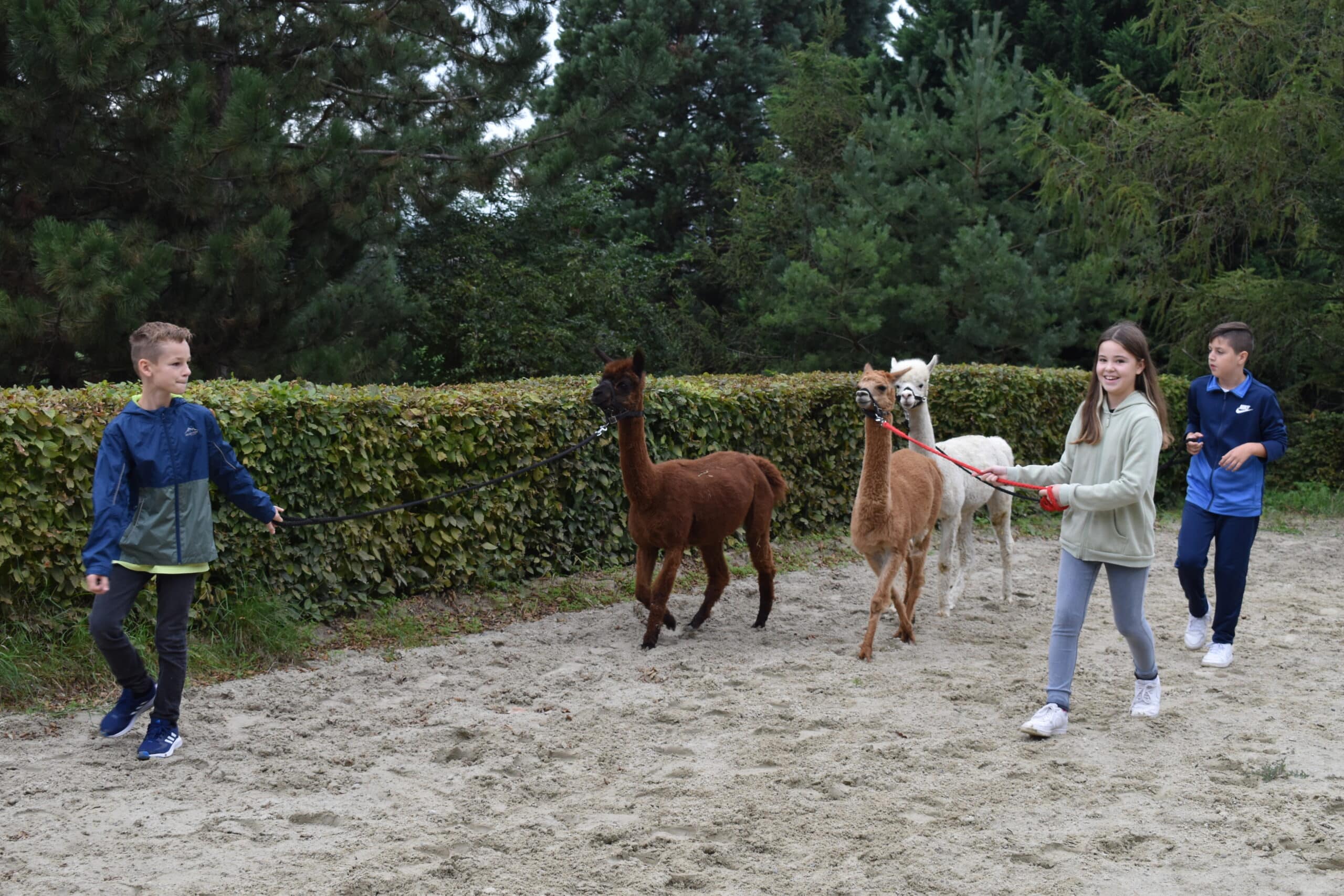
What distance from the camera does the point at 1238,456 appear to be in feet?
21.4

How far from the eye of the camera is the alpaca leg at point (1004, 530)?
919cm

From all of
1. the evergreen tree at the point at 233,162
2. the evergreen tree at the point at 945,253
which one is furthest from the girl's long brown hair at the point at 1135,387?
the evergreen tree at the point at 945,253

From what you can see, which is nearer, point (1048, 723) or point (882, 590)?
point (1048, 723)

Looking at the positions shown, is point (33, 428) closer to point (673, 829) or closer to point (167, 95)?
point (673, 829)

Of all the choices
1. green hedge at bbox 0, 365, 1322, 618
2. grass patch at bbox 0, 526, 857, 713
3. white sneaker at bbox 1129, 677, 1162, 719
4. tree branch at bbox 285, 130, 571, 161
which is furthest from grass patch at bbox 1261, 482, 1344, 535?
tree branch at bbox 285, 130, 571, 161

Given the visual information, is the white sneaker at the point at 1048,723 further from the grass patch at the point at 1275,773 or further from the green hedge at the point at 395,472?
the green hedge at the point at 395,472

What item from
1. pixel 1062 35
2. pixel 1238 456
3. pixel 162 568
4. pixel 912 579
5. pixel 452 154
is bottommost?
pixel 912 579

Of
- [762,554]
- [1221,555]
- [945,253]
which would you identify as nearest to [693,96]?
[945,253]

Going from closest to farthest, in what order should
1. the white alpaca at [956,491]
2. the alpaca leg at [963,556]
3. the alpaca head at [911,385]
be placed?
the alpaca head at [911,385], the white alpaca at [956,491], the alpaca leg at [963,556]

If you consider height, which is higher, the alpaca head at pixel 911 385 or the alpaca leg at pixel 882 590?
the alpaca head at pixel 911 385

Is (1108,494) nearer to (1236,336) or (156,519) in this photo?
(1236,336)

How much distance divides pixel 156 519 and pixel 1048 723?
4185 mm

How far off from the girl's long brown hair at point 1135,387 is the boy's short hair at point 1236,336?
4.87ft

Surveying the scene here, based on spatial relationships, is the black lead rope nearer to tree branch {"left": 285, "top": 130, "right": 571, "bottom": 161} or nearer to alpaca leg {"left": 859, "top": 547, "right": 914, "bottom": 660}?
alpaca leg {"left": 859, "top": 547, "right": 914, "bottom": 660}
